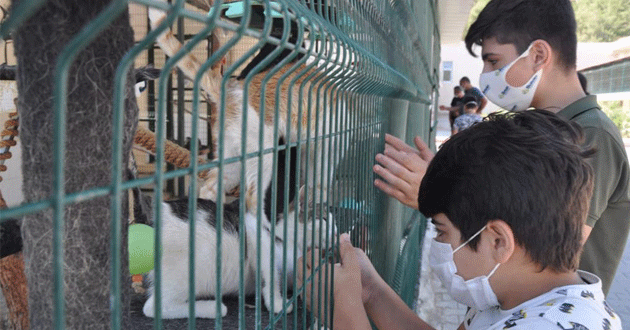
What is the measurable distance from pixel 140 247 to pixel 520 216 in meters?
0.94

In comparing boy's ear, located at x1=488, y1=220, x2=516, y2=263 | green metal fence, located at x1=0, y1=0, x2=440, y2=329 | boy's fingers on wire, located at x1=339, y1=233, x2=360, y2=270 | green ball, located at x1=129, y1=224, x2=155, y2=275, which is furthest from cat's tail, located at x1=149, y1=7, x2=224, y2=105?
boy's ear, located at x1=488, y1=220, x2=516, y2=263

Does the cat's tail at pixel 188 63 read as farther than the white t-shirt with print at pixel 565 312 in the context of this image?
Yes

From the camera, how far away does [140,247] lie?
154 cm

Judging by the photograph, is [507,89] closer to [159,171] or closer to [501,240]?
[501,240]

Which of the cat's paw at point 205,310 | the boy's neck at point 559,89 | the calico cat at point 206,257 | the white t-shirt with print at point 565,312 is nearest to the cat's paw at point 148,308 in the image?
the calico cat at point 206,257

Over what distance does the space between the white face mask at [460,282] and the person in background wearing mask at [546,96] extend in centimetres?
50

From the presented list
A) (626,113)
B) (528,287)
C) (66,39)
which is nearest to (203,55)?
(528,287)

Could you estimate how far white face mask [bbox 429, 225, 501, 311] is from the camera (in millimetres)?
1501

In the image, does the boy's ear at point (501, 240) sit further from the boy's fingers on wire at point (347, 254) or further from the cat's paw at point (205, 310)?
the cat's paw at point (205, 310)

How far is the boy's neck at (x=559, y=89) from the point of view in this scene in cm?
226

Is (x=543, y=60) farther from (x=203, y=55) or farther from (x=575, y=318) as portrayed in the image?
(x=203, y=55)

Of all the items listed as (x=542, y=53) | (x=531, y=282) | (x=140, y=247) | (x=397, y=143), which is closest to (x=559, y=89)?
(x=542, y=53)

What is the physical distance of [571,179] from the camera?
1358mm

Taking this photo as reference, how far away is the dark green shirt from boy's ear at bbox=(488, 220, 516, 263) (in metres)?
0.62
